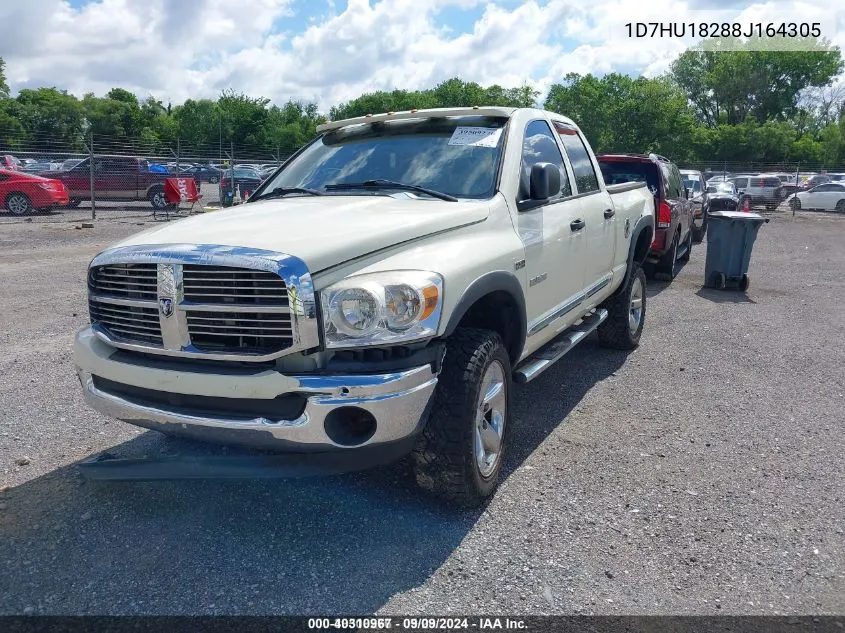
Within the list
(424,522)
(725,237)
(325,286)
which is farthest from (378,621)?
(725,237)

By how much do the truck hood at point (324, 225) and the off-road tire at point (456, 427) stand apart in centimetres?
60

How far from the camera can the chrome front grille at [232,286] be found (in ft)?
9.51

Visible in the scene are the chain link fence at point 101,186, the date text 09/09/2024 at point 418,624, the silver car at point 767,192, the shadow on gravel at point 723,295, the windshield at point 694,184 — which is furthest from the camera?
the silver car at point 767,192

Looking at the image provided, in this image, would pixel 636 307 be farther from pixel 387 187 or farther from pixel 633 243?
pixel 387 187

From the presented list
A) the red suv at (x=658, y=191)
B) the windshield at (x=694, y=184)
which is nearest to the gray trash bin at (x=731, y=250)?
the red suv at (x=658, y=191)

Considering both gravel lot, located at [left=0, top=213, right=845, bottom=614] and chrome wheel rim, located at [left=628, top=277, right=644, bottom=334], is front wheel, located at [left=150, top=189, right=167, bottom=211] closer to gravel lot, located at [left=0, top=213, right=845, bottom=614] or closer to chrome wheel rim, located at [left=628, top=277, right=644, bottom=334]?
gravel lot, located at [left=0, top=213, right=845, bottom=614]

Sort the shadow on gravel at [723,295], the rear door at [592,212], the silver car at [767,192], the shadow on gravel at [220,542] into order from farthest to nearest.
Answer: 1. the silver car at [767,192]
2. the shadow on gravel at [723,295]
3. the rear door at [592,212]
4. the shadow on gravel at [220,542]

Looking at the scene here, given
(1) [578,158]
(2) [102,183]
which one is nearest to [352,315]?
(1) [578,158]

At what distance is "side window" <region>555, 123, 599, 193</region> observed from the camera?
5.29 m

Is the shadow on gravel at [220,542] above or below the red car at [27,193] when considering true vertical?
below

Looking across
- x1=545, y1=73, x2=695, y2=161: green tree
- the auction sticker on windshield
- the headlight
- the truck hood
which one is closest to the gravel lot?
the headlight

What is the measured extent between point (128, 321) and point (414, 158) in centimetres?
193

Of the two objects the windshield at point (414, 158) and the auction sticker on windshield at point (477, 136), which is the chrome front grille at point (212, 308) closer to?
the windshield at point (414, 158)

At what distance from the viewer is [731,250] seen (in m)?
10.2
